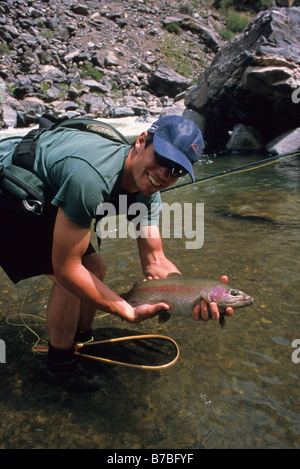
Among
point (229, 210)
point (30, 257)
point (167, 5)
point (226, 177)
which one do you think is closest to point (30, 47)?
point (167, 5)

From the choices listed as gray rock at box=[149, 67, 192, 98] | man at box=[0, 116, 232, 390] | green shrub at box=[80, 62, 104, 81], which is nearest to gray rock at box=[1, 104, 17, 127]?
green shrub at box=[80, 62, 104, 81]

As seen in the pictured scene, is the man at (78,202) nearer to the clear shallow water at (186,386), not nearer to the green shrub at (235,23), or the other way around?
the clear shallow water at (186,386)

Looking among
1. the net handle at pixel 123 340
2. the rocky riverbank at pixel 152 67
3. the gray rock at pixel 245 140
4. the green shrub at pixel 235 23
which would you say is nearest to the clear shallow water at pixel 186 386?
the net handle at pixel 123 340

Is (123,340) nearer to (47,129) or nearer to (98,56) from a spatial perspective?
(47,129)

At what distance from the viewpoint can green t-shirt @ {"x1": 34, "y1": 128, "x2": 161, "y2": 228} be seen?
186 centimetres

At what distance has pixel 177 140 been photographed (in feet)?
6.98

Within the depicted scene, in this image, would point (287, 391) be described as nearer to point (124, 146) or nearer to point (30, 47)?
point (124, 146)

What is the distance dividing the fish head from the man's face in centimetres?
84

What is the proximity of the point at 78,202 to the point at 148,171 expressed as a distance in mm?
524

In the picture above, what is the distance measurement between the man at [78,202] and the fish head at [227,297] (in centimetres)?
7

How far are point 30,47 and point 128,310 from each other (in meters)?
33.9

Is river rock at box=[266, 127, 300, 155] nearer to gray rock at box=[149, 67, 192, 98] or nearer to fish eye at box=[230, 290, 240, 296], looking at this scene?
fish eye at box=[230, 290, 240, 296]

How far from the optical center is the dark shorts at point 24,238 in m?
2.31

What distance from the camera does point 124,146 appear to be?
230 centimetres
